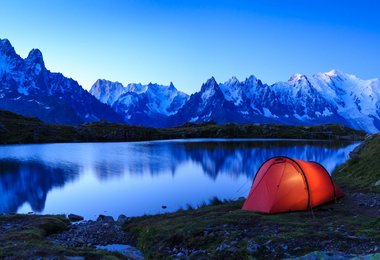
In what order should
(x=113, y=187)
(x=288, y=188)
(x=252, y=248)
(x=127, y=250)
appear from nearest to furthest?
(x=252, y=248) < (x=127, y=250) < (x=288, y=188) < (x=113, y=187)

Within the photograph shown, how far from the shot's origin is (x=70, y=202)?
38.3 metres

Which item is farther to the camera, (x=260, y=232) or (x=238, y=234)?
(x=260, y=232)

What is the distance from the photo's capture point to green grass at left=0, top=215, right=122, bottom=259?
601 inches

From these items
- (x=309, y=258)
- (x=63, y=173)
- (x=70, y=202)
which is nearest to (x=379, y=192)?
(x=309, y=258)

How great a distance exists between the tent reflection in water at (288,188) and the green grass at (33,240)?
9.82 metres

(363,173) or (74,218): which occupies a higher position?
(363,173)

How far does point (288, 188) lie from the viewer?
22.2m

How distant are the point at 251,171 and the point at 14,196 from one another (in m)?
35.7

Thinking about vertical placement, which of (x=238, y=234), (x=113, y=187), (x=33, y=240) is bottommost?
(x=113, y=187)

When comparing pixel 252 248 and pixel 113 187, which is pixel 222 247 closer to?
pixel 252 248

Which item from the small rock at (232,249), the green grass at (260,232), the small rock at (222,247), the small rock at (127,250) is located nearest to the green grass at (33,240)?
the small rock at (127,250)

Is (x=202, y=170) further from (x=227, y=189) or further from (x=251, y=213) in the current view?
(x=251, y=213)

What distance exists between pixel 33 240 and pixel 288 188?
14661 millimetres

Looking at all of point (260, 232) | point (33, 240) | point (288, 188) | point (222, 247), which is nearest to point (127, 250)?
point (33, 240)
